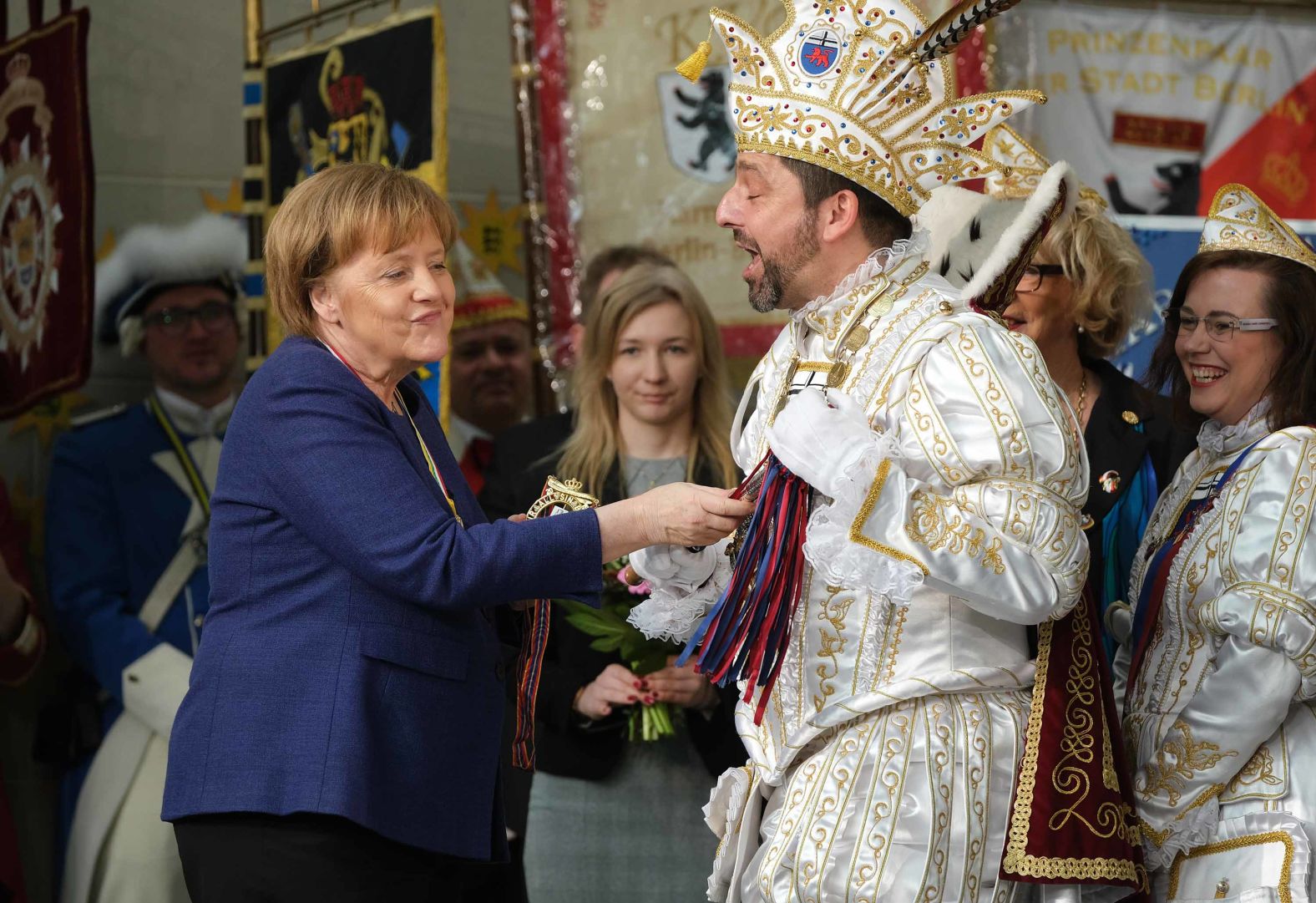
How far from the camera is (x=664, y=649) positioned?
11.2ft

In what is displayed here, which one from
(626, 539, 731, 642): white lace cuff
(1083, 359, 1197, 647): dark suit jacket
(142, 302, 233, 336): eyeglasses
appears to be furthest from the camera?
(142, 302, 233, 336): eyeglasses

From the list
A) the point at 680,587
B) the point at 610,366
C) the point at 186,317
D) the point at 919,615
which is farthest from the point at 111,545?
the point at 919,615

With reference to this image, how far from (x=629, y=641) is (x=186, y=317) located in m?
2.29

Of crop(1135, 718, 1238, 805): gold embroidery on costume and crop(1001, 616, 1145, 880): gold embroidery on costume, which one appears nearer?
crop(1001, 616, 1145, 880): gold embroidery on costume

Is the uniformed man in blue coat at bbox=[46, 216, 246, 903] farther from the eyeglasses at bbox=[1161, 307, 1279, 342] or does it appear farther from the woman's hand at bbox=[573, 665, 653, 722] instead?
the eyeglasses at bbox=[1161, 307, 1279, 342]

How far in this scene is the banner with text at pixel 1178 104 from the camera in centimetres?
523

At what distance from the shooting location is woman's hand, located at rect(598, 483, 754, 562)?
2.31m

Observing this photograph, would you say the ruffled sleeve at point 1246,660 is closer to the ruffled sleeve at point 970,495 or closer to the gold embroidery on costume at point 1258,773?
the gold embroidery on costume at point 1258,773

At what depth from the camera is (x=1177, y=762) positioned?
2531 millimetres

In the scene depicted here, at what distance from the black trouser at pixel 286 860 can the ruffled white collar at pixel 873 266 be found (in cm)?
107

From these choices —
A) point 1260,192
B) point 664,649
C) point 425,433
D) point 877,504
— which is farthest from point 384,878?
point 1260,192

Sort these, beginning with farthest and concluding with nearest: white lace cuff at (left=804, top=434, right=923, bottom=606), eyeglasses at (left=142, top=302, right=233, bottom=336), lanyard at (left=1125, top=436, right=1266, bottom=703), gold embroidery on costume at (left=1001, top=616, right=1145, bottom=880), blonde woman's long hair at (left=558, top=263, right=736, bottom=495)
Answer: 1. eyeglasses at (left=142, top=302, right=233, bottom=336)
2. blonde woman's long hair at (left=558, top=263, right=736, bottom=495)
3. lanyard at (left=1125, top=436, right=1266, bottom=703)
4. gold embroidery on costume at (left=1001, top=616, right=1145, bottom=880)
5. white lace cuff at (left=804, top=434, right=923, bottom=606)

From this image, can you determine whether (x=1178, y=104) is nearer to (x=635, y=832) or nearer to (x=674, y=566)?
(x=635, y=832)

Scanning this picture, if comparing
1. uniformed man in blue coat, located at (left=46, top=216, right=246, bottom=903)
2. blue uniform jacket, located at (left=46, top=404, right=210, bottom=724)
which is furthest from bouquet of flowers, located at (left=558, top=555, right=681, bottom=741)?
blue uniform jacket, located at (left=46, top=404, right=210, bottom=724)
